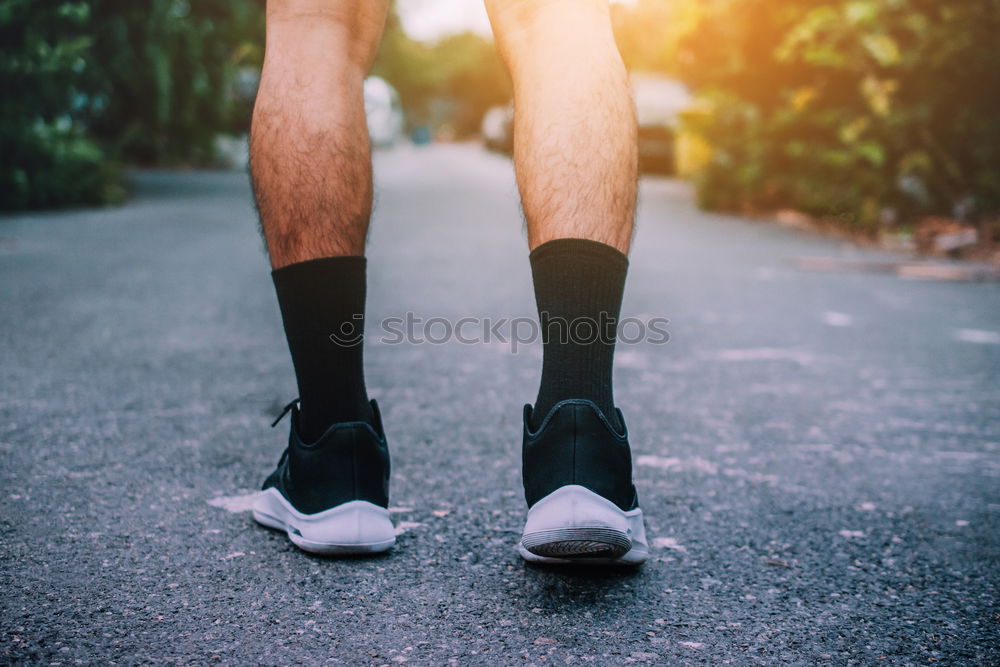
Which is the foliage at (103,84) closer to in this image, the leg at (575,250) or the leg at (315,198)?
the leg at (315,198)

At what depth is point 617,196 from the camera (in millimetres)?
1422

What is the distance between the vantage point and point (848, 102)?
7504 millimetres

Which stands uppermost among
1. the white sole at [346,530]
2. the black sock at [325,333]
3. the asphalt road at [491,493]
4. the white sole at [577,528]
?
the black sock at [325,333]

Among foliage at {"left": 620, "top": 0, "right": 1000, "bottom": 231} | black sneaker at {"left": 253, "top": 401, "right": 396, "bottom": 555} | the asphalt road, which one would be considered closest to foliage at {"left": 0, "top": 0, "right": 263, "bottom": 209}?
the asphalt road

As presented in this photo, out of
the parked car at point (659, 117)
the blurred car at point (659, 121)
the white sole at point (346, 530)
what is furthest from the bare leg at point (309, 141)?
the blurred car at point (659, 121)

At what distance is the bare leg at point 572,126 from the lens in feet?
4.62

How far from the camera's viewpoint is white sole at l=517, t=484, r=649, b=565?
50.8 inches

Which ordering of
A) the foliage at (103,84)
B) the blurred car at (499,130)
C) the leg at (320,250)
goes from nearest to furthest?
the leg at (320,250) → the foliage at (103,84) → the blurred car at (499,130)

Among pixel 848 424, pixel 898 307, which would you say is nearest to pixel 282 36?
pixel 848 424

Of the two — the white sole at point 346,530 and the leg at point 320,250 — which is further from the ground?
the leg at point 320,250

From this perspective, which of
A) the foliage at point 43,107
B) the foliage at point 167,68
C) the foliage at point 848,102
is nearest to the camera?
the foliage at point 848,102

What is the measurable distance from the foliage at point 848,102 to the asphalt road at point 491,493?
2.93 metres

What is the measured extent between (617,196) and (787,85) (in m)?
7.42

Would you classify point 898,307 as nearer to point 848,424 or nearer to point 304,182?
point 848,424
